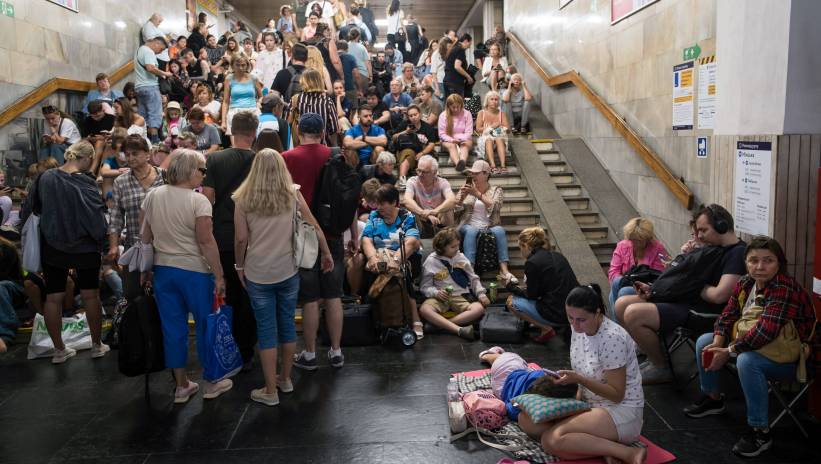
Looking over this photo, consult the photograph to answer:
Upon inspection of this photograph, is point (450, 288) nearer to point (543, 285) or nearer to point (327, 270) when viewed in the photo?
point (543, 285)

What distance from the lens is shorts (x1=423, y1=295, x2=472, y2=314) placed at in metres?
6.43

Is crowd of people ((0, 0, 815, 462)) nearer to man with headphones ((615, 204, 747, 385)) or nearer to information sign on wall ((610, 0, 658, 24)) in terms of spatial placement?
man with headphones ((615, 204, 747, 385))

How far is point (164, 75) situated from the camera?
11.7m

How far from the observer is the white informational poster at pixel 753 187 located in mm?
4762

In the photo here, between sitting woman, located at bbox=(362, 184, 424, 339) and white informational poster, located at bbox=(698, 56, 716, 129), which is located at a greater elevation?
white informational poster, located at bbox=(698, 56, 716, 129)

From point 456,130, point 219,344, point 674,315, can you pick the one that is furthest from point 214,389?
point 456,130

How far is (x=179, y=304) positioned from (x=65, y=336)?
210 cm

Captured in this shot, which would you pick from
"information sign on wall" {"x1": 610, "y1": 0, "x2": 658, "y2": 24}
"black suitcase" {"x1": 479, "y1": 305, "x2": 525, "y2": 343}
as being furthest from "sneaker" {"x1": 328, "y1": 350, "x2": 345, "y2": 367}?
"information sign on wall" {"x1": 610, "y1": 0, "x2": 658, "y2": 24}

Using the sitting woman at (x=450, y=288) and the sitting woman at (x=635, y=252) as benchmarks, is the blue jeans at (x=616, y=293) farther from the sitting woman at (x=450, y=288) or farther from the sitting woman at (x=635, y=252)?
the sitting woman at (x=450, y=288)

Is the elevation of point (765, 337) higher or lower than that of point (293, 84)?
→ lower

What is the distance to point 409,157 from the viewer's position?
9.30 metres

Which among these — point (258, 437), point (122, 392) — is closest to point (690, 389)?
point (258, 437)

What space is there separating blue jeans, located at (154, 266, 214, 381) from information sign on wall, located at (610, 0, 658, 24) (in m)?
6.16

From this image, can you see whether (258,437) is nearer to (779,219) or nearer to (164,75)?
(779,219)
